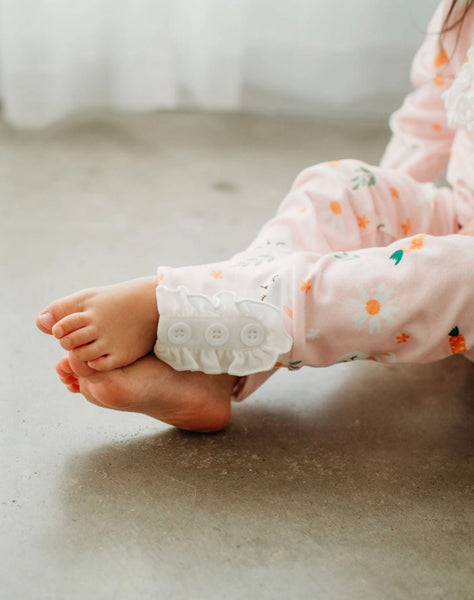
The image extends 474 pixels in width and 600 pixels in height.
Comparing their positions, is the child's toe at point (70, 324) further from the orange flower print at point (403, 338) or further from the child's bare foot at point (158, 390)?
the orange flower print at point (403, 338)

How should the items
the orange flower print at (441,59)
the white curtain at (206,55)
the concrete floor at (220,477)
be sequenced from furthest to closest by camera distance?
1. the white curtain at (206,55)
2. the orange flower print at (441,59)
3. the concrete floor at (220,477)

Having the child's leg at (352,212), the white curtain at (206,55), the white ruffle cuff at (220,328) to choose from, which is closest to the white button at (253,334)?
the white ruffle cuff at (220,328)

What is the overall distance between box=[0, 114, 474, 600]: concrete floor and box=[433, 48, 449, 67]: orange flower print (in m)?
0.36

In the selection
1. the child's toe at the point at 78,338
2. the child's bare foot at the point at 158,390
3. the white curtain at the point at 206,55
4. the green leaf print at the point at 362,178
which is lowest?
the child's bare foot at the point at 158,390

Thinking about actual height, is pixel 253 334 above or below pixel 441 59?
below

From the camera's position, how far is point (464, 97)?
862mm

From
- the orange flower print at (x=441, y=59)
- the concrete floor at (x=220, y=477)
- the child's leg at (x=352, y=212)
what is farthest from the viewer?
the orange flower print at (x=441, y=59)

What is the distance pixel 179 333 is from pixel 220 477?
14cm

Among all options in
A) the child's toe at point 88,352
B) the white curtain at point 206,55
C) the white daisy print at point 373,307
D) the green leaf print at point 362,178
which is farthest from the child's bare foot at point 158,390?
the white curtain at point 206,55

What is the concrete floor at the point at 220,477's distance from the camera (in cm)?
63

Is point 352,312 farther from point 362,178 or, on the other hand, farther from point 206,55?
point 206,55

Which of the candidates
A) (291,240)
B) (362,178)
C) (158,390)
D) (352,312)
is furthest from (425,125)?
(158,390)

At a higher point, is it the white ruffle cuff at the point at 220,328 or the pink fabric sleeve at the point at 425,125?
the pink fabric sleeve at the point at 425,125

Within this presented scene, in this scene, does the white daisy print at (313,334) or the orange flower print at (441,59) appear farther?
the orange flower print at (441,59)
